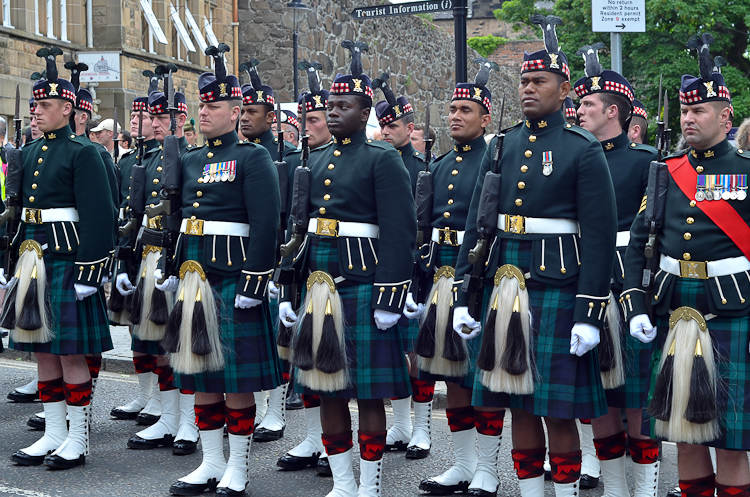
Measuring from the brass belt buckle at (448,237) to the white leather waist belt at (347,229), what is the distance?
2.91 ft

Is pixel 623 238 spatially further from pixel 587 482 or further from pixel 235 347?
pixel 235 347

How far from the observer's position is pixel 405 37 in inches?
952

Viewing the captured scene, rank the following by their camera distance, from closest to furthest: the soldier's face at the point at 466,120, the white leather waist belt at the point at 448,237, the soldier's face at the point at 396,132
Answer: the white leather waist belt at the point at 448,237 < the soldier's face at the point at 466,120 < the soldier's face at the point at 396,132

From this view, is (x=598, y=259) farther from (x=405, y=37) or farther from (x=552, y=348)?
(x=405, y=37)

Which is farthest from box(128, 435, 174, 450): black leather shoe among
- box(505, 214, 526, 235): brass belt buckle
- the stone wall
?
the stone wall

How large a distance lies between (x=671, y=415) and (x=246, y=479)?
7.39ft

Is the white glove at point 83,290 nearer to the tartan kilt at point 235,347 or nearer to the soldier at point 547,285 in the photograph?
the tartan kilt at point 235,347

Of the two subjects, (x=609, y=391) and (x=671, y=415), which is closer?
(x=671, y=415)

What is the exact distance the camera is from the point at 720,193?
407 cm

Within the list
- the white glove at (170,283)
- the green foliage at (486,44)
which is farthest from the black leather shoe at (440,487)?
the green foliage at (486,44)

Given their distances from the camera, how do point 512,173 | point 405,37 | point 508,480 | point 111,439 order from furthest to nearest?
1. point 405,37
2. point 111,439
3. point 508,480
4. point 512,173

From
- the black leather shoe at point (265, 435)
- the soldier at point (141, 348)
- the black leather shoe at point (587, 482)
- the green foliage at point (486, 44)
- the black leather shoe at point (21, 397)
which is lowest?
the black leather shoe at point (587, 482)

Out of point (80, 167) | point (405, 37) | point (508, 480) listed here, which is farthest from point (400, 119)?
point (405, 37)

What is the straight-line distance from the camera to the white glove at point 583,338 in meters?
4.09
